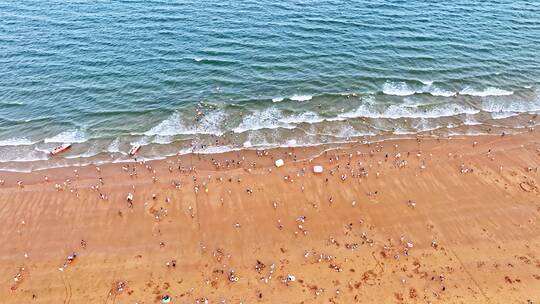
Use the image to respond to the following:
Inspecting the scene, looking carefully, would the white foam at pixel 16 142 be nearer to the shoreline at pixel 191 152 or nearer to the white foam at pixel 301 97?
the shoreline at pixel 191 152

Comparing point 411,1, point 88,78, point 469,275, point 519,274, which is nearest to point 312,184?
point 469,275

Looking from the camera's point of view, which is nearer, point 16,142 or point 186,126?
point 16,142

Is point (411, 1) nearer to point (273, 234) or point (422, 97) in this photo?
point (422, 97)

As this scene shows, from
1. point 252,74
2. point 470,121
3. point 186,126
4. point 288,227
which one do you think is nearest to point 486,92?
point 470,121

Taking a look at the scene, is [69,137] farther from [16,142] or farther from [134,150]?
[134,150]

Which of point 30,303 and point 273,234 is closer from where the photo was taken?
point 30,303

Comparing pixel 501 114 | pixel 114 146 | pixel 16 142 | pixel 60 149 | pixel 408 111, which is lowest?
pixel 16 142

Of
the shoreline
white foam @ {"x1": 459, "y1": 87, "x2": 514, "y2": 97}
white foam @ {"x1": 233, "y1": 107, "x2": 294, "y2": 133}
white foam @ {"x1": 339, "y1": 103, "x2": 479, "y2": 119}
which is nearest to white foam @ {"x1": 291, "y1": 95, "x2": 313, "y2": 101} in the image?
white foam @ {"x1": 233, "y1": 107, "x2": 294, "y2": 133}
